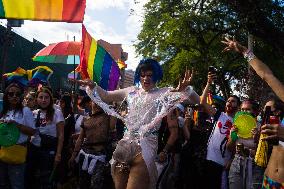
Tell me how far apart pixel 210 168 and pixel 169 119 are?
120cm

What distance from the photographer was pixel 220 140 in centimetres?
604

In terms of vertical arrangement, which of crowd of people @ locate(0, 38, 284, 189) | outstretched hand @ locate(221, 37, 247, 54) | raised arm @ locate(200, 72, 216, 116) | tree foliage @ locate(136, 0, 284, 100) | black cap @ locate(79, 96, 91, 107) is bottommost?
crowd of people @ locate(0, 38, 284, 189)

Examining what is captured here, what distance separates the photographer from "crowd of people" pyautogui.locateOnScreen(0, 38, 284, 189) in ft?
13.9

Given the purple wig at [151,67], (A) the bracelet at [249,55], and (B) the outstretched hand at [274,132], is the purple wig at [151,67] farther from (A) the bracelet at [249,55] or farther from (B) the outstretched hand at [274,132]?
(B) the outstretched hand at [274,132]

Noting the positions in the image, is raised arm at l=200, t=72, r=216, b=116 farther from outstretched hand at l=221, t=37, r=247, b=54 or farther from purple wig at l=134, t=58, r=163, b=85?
outstretched hand at l=221, t=37, r=247, b=54

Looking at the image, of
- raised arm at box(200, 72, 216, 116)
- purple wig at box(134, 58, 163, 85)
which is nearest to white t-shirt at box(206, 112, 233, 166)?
raised arm at box(200, 72, 216, 116)

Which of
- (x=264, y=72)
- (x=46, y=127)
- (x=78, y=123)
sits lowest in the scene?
(x=46, y=127)

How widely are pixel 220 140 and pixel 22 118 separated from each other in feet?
8.74

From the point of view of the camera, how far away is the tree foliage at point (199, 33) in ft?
79.7

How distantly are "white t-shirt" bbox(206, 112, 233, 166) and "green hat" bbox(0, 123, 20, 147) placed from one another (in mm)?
2641

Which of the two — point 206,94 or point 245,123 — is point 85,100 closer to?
point 206,94

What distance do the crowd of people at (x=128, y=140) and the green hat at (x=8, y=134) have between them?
0.15 ft

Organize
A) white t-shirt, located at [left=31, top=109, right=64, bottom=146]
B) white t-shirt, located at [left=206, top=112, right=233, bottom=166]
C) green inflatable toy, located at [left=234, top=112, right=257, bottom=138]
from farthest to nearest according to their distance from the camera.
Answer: white t-shirt, located at [left=206, top=112, right=233, bottom=166] < white t-shirt, located at [left=31, top=109, right=64, bottom=146] < green inflatable toy, located at [left=234, top=112, right=257, bottom=138]

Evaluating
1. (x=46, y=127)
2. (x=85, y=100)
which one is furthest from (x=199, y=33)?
(x=46, y=127)
